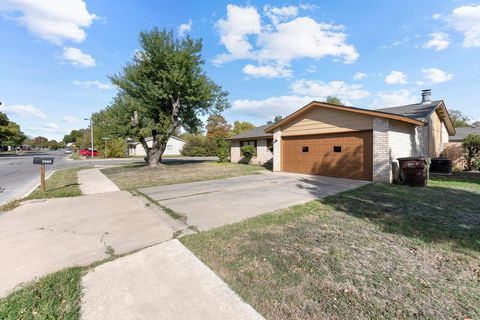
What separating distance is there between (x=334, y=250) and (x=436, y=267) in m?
1.20

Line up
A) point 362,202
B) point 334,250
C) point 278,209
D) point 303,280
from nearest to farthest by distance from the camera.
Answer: point 303,280 → point 334,250 → point 278,209 → point 362,202

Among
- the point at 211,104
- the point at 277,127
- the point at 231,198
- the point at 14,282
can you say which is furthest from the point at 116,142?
the point at 14,282

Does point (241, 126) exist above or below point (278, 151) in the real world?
above

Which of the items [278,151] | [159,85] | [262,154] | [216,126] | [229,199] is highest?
[216,126]

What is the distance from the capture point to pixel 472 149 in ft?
42.2

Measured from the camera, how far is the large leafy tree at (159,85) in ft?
49.7

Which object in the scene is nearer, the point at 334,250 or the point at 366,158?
the point at 334,250

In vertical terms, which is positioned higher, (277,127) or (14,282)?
(277,127)

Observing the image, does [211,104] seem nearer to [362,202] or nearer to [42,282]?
[362,202]

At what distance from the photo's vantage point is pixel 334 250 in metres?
3.22

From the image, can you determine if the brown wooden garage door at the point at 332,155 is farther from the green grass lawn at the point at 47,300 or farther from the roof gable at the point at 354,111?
the green grass lawn at the point at 47,300

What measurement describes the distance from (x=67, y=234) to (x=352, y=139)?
1053 cm

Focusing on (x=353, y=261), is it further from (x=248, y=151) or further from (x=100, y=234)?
(x=248, y=151)

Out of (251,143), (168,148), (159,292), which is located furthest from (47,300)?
(168,148)
